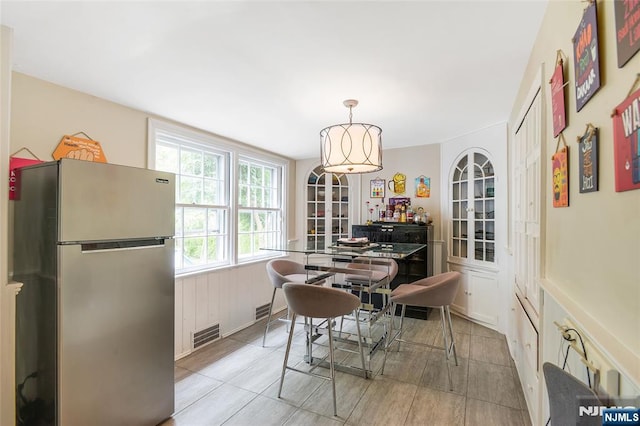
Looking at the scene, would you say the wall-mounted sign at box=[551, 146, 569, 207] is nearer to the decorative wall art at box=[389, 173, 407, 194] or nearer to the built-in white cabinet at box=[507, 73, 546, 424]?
the built-in white cabinet at box=[507, 73, 546, 424]

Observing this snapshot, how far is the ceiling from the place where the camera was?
1.47m

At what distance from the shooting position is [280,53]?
5.99 ft

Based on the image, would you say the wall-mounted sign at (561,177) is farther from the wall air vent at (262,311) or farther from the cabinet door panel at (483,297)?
the wall air vent at (262,311)

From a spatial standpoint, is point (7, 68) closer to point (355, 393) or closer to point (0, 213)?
point (0, 213)

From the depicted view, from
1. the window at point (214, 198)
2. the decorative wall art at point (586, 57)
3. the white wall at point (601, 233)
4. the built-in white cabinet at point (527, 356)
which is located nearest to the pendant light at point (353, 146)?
the white wall at point (601, 233)

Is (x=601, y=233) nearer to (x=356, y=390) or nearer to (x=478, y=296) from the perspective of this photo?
(x=356, y=390)

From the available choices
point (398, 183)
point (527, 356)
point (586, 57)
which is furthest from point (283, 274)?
point (586, 57)

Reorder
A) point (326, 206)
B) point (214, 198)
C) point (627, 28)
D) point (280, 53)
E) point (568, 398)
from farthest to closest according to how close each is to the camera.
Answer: point (326, 206), point (214, 198), point (280, 53), point (568, 398), point (627, 28)

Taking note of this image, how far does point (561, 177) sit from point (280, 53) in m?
1.66

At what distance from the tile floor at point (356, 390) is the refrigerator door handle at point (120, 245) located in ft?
4.13

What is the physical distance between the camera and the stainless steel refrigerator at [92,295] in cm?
163

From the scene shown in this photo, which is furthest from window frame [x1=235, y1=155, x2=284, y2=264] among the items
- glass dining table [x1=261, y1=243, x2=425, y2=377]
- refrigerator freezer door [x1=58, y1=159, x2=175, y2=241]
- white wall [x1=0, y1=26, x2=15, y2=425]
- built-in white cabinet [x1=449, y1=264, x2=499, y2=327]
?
built-in white cabinet [x1=449, y1=264, x2=499, y2=327]

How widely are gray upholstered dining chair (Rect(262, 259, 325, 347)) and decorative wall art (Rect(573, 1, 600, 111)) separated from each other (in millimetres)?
2203

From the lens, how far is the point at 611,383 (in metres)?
0.81
